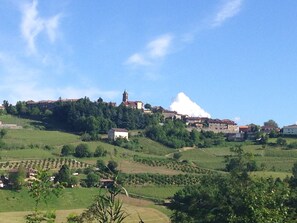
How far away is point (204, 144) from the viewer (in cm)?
11056

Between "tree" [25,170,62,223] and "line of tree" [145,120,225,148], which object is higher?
"line of tree" [145,120,225,148]

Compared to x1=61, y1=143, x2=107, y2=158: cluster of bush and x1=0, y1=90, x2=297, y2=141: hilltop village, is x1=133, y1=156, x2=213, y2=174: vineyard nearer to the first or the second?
x1=61, y1=143, x2=107, y2=158: cluster of bush

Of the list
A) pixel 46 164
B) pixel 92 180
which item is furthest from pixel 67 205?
pixel 46 164

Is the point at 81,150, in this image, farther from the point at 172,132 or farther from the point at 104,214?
the point at 104,214

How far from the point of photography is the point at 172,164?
88.2 meters

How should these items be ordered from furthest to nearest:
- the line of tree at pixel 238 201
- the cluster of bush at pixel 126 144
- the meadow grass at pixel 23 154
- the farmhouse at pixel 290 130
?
the farmhouse at pixel 290 130 → the cluster of bush at pixel 126 144 → the meadow grass at pixel 23 154 → the line of tree at pixel 238 201

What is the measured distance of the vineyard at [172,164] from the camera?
83.2 m

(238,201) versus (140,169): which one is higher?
(140,169)

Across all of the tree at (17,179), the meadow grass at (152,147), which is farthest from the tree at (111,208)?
the meadow grass at (152,147)

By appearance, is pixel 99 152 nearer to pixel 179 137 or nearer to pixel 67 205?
pixel 179 137

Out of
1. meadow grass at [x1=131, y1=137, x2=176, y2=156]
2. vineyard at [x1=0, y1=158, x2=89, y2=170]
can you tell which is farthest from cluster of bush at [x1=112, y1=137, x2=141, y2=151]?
vineyard at [x1=0, y1=158, x2=89, y2=170]

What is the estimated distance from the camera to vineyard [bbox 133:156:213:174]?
83250 millimetres

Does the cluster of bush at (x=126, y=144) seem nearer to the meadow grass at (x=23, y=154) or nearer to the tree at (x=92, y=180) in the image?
the meadow grass at (x=23, y=154)

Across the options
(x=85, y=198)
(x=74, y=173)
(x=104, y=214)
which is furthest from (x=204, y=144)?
(x=104, y=214)
